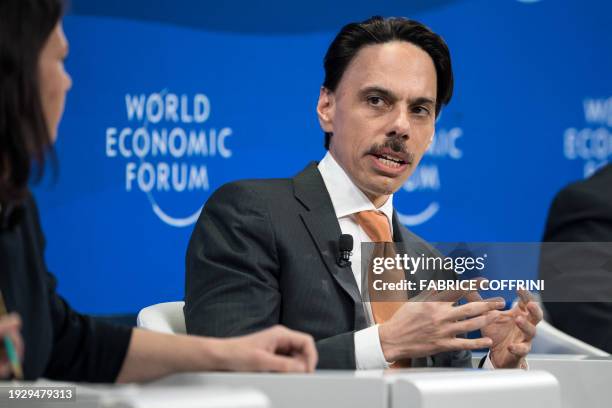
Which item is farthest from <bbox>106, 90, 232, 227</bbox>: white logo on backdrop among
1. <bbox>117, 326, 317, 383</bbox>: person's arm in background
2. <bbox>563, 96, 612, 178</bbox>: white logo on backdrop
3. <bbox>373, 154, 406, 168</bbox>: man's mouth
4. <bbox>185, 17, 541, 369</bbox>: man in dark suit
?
<bbox>117, 326, 317, 383</bbox>: person's arm in background

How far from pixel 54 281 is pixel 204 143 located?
2029 millimetres

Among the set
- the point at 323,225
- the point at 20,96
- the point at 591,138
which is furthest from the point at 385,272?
the point at 591,138

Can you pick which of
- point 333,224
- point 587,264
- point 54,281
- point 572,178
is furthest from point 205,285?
point 572,178

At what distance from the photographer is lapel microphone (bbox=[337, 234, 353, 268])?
7.34ft

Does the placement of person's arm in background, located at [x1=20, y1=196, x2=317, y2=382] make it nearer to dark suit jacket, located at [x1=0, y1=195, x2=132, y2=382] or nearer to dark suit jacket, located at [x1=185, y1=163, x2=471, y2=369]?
dark suit jacket, located at [x1=0, y1=195, x2=132, y2=382]

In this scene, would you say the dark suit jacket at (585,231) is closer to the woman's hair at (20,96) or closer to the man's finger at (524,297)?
the man's finger at (524,297)

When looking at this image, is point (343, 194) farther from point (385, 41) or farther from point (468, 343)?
point (468, 343)

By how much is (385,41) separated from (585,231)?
2.66ft

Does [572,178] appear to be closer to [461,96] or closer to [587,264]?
[461,96]

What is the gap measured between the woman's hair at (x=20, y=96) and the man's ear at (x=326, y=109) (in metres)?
1.41

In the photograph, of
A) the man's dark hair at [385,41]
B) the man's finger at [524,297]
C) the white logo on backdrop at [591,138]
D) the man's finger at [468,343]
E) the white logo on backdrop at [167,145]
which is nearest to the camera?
the man's finger at [468,343]

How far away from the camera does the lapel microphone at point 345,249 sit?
2.24 metres

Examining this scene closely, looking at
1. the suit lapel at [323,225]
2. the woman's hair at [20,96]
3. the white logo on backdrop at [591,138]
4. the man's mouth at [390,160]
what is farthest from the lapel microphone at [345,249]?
the white logo on backdrop at [591,138]

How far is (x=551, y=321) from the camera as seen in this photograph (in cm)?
289
